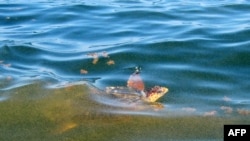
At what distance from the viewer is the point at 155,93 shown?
4.45 meters

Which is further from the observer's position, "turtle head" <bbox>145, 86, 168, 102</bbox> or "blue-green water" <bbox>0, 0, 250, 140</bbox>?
"turtle head" <bbox>145, 86, 168, 102</bbox>

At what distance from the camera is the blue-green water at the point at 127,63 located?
3.94 metres

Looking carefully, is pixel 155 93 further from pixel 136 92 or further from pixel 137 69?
pixel 137 69

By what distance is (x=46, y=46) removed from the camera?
20.9ft

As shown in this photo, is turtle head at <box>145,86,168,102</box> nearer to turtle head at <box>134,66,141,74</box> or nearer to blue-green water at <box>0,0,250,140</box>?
blue-green water at <box>0,0,250,140</box>

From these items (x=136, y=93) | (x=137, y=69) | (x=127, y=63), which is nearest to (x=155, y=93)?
(x=136, y=93)

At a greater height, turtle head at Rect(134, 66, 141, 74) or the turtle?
turtle head at Rect(134, 66, 141, 74)

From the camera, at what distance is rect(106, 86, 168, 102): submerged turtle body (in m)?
4.38

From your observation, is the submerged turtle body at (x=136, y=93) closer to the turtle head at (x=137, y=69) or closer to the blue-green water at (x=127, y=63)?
the blue-green water at (x=127, y=63)

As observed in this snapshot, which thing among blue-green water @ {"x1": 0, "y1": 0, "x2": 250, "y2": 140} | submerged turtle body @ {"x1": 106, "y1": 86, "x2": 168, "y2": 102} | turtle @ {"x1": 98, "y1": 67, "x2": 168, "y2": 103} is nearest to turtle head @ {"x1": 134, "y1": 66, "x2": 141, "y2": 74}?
blue-green water @ {"x1": 0, "y1": 0, "x2": 250, "y2": 140}

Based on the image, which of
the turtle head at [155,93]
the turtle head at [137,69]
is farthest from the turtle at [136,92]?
the turtle head at [137,69]

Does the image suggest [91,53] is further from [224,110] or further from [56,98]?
[224,110]

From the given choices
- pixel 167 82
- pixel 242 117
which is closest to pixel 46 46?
pixel 167 82

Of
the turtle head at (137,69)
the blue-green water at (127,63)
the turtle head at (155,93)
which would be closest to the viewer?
the blue-green water at (127,63)
